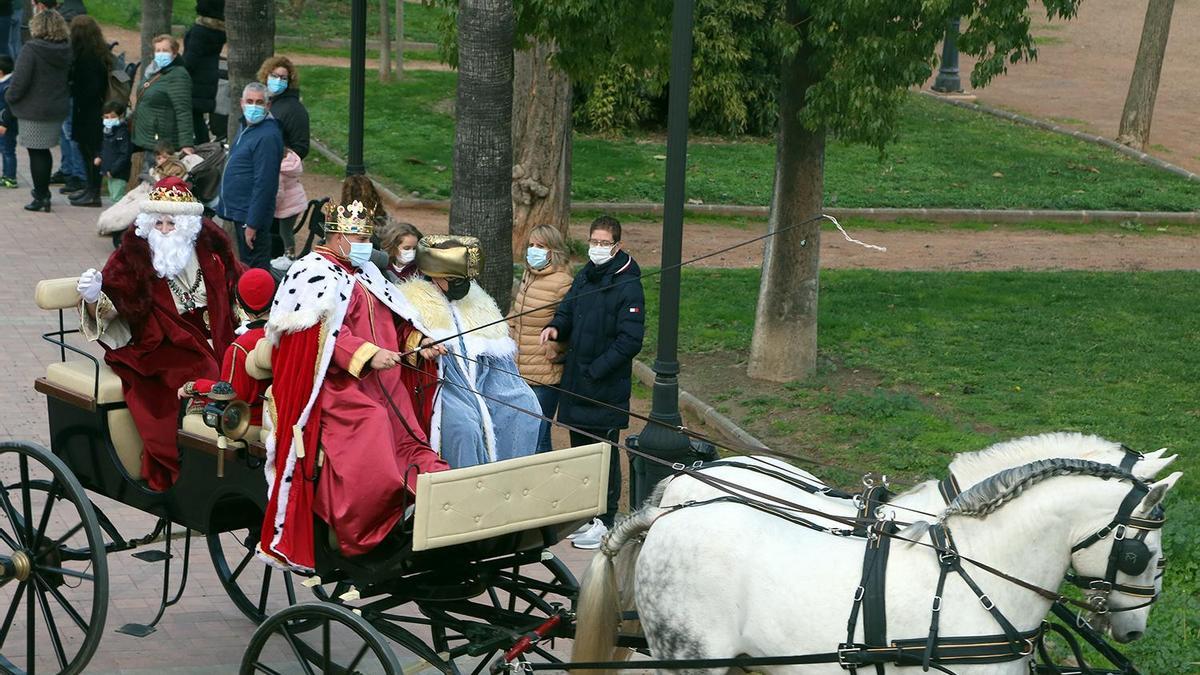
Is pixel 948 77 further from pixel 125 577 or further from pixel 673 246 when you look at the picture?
pixel 125 577

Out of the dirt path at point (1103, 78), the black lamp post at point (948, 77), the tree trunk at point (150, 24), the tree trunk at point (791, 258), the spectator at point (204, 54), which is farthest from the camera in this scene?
the black lamp post at point (948, 77)

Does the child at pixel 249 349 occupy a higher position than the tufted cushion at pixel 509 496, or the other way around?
the child at pixel 249 349

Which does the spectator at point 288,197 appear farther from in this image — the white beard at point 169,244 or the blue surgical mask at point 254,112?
the white beard at point 169,244

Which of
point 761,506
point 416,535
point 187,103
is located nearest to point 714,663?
point 761,506

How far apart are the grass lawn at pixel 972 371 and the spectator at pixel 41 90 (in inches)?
282

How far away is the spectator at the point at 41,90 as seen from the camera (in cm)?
1698

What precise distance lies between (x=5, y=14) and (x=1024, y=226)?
1565cm

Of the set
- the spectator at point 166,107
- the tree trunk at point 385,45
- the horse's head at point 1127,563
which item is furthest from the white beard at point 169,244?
the tree trunk at point 385,45

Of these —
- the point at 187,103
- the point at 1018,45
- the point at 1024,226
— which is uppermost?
the point at 1018,45

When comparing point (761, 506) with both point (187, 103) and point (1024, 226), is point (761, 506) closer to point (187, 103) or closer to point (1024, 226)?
point (187, 103)

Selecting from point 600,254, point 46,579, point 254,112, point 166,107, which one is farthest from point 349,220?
point 166,107

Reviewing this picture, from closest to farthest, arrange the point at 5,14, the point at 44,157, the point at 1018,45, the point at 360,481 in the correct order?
the point at 360,481, the point at 1018,45, the point at 44,157, the point at 5,14

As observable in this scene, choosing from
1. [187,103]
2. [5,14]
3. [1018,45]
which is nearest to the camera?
[1018,45]

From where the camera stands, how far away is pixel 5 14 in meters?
23.4
